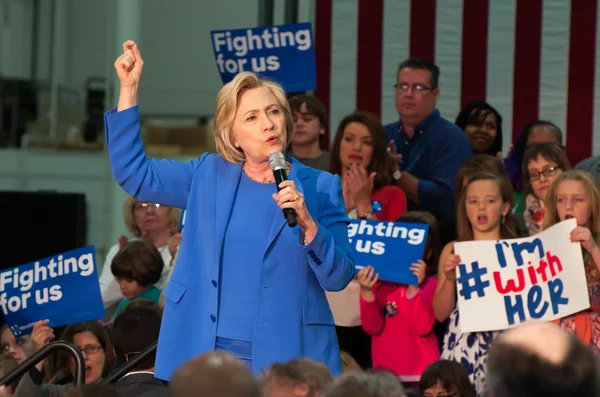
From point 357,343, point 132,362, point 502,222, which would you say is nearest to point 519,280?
point 502,222

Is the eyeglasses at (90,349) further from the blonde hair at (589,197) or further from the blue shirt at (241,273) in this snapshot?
the blue shirt at (241,273)

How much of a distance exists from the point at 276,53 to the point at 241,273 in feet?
13.4

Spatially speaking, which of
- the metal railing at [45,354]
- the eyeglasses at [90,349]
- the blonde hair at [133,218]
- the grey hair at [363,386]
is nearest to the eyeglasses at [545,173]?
the blonde hair at [133,218]

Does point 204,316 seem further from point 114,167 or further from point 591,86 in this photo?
point 591,86

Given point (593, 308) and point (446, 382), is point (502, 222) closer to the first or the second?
point (593, 308)

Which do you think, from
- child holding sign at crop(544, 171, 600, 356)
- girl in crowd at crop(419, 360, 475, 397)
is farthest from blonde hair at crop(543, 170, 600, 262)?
girl in crowd at crop(419, 360, 475, 397)

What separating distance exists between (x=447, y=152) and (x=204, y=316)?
12.0 feet

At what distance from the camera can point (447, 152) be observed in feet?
23.6

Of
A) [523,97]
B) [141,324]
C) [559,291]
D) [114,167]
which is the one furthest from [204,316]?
[523,97]

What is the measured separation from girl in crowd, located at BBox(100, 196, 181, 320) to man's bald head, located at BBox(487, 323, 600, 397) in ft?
18.1

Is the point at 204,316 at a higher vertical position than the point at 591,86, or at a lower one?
lower

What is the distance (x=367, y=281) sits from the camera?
6.12m

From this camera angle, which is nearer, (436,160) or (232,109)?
(232,109)

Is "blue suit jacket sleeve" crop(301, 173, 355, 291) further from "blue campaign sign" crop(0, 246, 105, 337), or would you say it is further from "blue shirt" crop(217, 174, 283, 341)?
"blue campaign sign" crop(0, 246, 105, 337)
